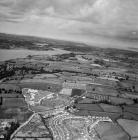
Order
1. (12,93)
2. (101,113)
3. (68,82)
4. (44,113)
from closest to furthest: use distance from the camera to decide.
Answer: (44,113)
(101,113)
(12,93)
(68,82)

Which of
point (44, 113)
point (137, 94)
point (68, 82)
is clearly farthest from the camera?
point (68, 82)

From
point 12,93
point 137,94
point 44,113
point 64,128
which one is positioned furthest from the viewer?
point 137,94

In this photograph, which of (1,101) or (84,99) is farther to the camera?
(84,99)

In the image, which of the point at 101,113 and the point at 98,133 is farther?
the point at 101,113

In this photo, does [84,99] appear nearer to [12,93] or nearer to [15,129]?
[12,93]

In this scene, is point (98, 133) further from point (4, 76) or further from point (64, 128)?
point (4, 76)

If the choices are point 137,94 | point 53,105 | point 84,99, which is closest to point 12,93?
point 53,105

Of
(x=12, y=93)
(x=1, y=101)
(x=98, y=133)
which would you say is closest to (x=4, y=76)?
(x=12, y=93)

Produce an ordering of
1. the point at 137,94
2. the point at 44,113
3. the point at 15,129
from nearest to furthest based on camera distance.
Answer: the point at 15,129 < the point at 44,113 < the point at 137,94

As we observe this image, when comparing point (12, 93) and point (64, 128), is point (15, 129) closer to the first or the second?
point (64, 128)
